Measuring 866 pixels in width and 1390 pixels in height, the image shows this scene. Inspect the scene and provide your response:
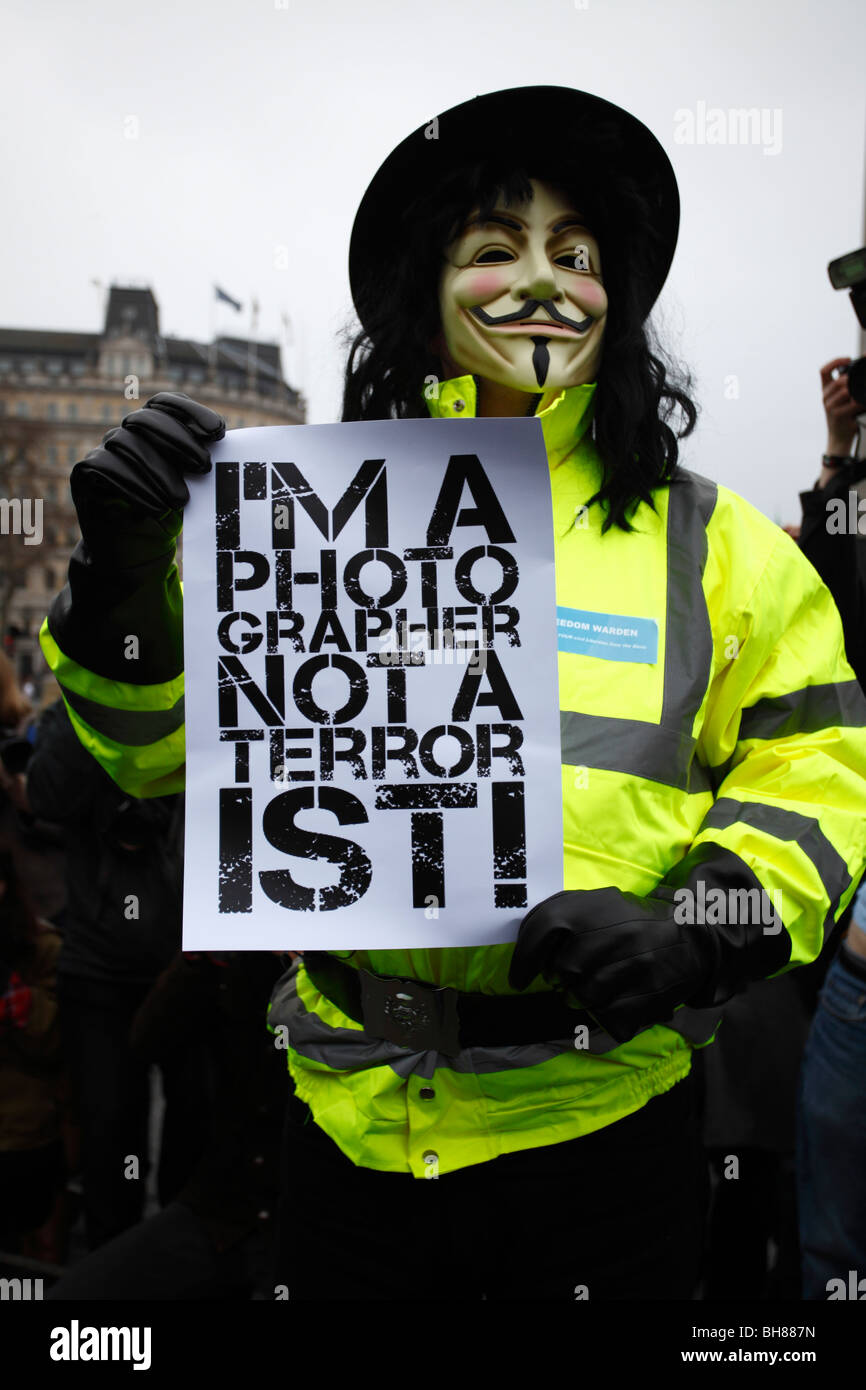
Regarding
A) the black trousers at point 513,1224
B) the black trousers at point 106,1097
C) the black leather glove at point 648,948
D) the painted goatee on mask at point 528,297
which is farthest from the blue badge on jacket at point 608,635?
the black trousers at point 106,1097

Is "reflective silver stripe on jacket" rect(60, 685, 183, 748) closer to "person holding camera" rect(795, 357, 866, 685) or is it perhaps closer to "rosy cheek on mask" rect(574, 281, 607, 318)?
"rosy cheek on mask" rect(574, 281, 607, 318)

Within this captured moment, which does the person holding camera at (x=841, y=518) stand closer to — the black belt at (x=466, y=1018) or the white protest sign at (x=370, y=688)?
the white protest sign at (x=370, y=688)

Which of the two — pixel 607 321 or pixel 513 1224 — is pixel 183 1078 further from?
pixel 607 321

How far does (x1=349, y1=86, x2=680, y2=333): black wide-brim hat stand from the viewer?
1659mm

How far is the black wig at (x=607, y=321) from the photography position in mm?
1603

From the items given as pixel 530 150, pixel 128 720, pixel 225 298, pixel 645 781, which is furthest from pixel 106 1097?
pixel 225 298

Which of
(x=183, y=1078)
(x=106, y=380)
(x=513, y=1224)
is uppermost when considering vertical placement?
A: (x=106, y=380)

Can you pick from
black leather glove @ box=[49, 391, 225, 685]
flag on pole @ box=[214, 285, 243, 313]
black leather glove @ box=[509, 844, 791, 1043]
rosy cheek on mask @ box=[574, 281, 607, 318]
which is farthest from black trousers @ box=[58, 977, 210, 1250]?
flag on pole @ box=[214, 285, 243, 313]

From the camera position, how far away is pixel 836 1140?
205 cm

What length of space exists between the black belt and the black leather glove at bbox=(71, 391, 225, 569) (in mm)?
679

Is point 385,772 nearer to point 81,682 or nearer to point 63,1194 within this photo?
point 81,682

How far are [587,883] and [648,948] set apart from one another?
14cm

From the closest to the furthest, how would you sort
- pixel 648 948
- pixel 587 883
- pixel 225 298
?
pixel 648 948 < pixel 587 883 < pixel 225 298
